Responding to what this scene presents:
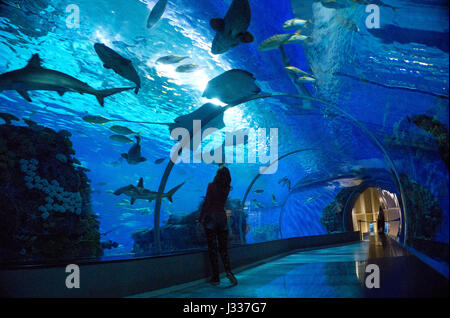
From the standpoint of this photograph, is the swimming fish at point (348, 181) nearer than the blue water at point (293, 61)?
No

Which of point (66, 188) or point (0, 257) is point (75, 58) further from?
point (0, 257)

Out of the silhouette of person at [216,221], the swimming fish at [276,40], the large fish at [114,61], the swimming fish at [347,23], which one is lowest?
the silhouette of person at [216,221]

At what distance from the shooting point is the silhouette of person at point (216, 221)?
4.10 meters

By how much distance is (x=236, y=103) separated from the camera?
723cm

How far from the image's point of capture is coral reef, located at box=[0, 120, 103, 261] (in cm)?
790

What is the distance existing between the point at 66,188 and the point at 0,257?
2.51 m

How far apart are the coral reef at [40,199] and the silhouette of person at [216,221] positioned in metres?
5.80

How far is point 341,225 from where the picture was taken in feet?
84.0

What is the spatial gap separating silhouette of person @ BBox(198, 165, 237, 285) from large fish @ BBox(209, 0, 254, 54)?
79.3 inches

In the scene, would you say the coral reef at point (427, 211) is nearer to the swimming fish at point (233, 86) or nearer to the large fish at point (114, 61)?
the swimming fish at point (233, 86)

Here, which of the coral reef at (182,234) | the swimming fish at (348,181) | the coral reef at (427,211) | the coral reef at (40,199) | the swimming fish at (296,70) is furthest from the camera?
the swimming fish at (348,181)

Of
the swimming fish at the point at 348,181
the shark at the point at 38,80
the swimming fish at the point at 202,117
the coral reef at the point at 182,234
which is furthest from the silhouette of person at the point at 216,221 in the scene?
the swimming fish at the point at 348,181

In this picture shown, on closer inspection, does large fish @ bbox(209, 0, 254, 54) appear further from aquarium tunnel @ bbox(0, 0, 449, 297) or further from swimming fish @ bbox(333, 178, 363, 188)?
swimming fish @ bbox(333, 178, 363, 188)

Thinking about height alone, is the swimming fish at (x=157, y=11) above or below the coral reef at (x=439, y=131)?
above
